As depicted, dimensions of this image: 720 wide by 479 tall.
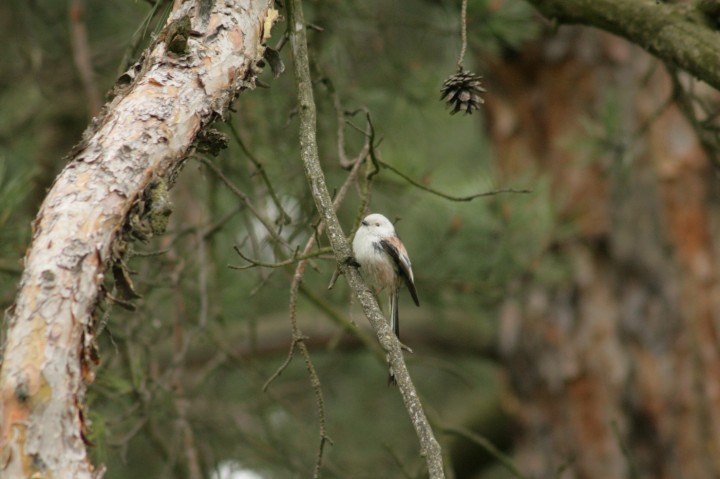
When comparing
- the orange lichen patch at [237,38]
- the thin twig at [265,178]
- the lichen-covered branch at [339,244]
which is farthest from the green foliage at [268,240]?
the orange lichen patch at [237,38]

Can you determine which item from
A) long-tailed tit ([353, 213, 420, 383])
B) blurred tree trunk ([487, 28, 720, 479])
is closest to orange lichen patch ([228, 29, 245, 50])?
long-tailed tit ([353, 213, 420, 383])

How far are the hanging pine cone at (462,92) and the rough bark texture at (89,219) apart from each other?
48cm

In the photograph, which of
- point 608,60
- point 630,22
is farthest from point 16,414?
point 608,60

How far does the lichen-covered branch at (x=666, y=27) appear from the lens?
2342mm

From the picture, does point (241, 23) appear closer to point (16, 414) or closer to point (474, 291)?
point (16, 414)

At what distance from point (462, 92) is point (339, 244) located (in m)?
0.48

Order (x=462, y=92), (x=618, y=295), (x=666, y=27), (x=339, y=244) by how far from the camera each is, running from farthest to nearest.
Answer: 1. (x=618, y=295)
2. (x=666, y=27)
3. (x=462, y=92)
4. (x=339, y=244)

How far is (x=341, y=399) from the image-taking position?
688 cm

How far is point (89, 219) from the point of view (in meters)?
1.53

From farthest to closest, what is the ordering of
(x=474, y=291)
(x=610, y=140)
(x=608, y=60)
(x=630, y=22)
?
(x=608, y=60), (x=474, y=291), (x=610, y=140), (x=630, y=22)

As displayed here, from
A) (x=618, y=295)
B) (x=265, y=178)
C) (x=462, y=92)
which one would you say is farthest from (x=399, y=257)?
(x=618, y=295)

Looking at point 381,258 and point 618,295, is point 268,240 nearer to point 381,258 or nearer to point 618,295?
point 381,258

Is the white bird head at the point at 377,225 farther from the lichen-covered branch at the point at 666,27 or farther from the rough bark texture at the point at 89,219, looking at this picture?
the rough bark texture at the point at 89,219

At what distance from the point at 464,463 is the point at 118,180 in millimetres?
4303
